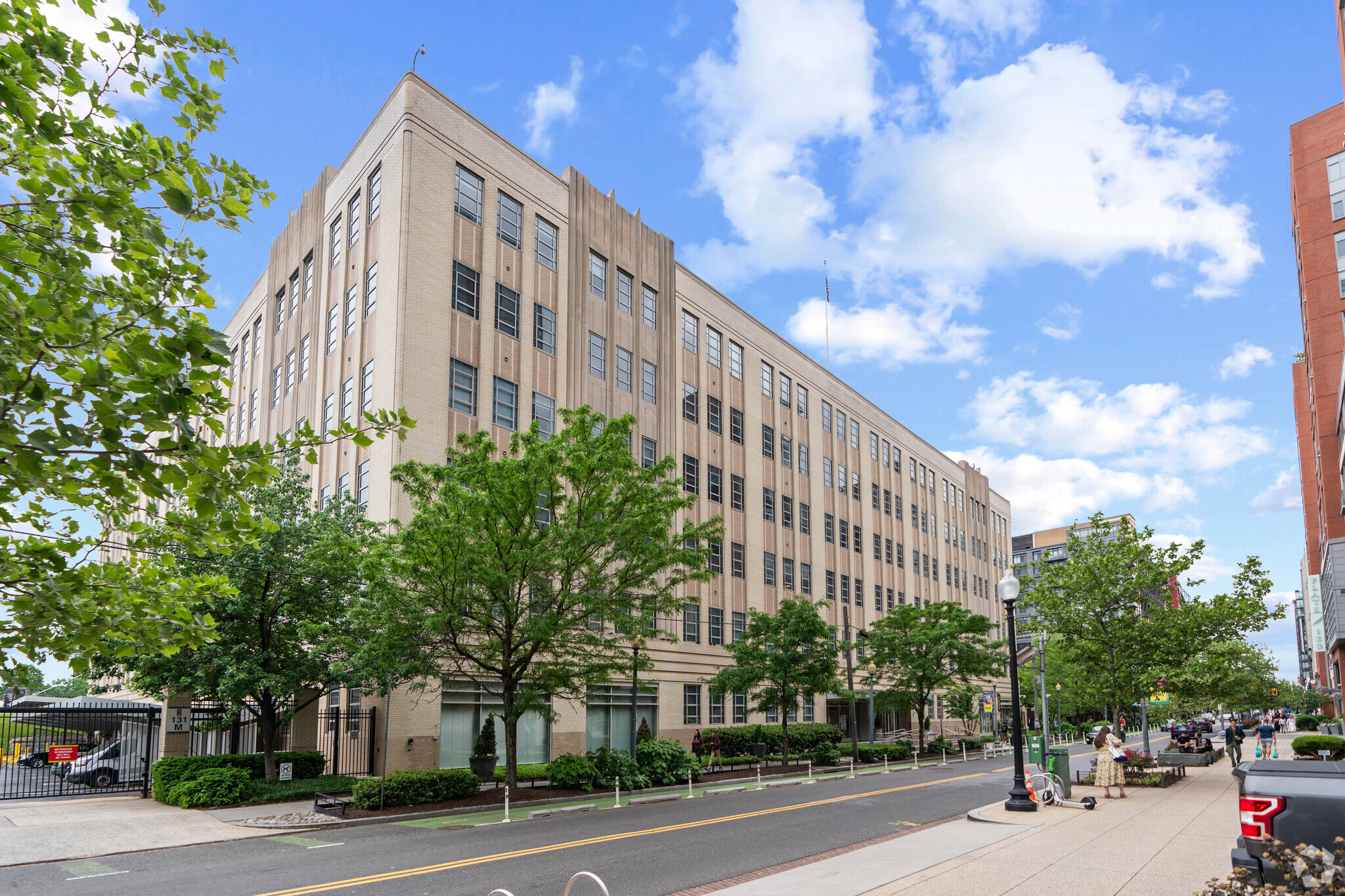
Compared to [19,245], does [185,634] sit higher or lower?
lower

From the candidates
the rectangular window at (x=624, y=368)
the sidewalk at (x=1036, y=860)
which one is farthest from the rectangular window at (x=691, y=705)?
the sidewalk at (x=1036, y=860)

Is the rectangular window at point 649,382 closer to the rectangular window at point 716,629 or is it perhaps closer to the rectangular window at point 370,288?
the rectangular window at point 716,629

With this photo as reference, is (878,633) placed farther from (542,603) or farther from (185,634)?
(185,634)

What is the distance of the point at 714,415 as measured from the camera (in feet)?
148

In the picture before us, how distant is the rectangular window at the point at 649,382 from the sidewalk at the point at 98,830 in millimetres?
22878

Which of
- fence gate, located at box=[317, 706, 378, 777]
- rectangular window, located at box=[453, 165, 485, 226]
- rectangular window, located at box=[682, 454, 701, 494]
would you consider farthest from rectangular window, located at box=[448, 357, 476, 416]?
rectangular window, located at box=[682, 454, 701, 494]

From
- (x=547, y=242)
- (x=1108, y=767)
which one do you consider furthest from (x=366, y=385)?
(x=1108, y=767)

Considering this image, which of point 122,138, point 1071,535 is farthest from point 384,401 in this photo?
point 122,138

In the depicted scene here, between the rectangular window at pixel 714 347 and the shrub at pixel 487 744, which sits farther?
the rectangular window at pixel 714 347

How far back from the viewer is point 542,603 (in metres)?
23.9

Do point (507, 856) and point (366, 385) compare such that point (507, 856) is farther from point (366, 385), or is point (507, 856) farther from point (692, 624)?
point (692, 624)

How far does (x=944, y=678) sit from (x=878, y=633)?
12.2 feet

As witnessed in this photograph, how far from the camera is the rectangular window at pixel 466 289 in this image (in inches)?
1260

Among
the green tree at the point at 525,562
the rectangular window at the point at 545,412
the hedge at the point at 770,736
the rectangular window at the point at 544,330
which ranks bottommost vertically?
the hedge at the point at 770,736
